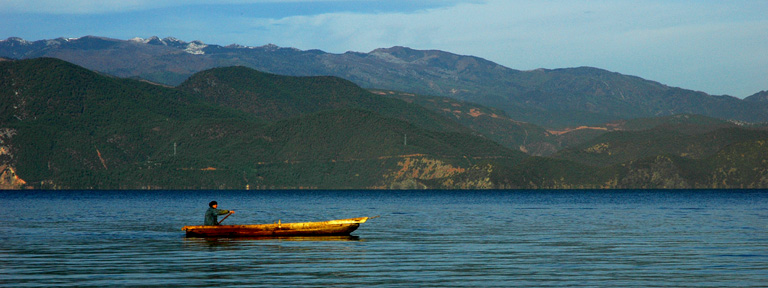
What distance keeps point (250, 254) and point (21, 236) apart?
25465 mm

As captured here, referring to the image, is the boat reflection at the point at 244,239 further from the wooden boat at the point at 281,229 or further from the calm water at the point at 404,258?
the wooden boat at the point at 281,229

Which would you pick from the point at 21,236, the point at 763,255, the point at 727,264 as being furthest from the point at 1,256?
the point at 763,255

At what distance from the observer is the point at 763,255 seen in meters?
48.2

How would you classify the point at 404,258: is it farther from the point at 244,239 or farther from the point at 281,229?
the point at 244,239

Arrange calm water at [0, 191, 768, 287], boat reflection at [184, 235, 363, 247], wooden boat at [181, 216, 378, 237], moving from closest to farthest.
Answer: calm water at [0, 191, 768, 287], boat reflection at [184, 235, 363, 247], wooden boat at [181, 216, 378, 237]

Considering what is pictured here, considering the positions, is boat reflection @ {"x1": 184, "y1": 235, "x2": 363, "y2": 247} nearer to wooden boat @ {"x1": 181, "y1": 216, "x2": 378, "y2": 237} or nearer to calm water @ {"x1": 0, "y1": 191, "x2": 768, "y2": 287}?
calm water @ {"x1": 0, "y1": 191, "x2": 768, "y2": 287}

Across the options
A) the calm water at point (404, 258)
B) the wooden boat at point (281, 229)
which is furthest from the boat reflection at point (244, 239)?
the wooden boat at point (281, 229)

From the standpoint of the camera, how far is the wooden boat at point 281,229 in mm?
61906

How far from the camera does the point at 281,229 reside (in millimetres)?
61938

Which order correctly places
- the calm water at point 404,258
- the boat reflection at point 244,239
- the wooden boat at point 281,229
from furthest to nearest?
the wooden boat at point 281,229, the boat reflection at point 244,239, the calm water at point 404,258

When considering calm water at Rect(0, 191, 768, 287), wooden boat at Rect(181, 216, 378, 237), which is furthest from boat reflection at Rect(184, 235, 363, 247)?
wooden boat at Rect(181, 216, 378, 237)

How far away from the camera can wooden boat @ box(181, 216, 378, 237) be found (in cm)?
6191

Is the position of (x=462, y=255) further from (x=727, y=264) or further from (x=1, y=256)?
(x=1, y=256)

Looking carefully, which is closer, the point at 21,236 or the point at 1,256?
the point at 1,256
